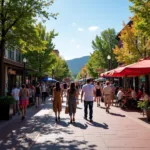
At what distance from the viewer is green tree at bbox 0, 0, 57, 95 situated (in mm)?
14977

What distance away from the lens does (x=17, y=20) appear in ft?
50.0

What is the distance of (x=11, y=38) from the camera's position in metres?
15.7

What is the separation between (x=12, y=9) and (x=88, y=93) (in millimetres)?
6053

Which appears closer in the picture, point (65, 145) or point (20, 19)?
point (65, 145)

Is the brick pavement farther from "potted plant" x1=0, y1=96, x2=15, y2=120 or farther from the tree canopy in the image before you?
the tree canopy

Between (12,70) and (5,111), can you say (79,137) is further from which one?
(12,70)

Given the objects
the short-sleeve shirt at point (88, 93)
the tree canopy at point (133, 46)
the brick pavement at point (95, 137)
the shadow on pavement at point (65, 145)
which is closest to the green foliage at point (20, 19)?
the short-sleeve shirt at point (88, 93)

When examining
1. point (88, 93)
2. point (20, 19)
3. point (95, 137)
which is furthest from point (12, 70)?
point (95, 137)

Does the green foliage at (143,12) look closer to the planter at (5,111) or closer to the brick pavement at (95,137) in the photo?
the brick pavement at (95,137)

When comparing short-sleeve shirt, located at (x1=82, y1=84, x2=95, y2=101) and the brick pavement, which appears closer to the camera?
the brick pavement

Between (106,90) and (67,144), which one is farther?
(106,90)

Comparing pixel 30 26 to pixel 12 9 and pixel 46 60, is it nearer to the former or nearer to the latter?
pixel 12 9

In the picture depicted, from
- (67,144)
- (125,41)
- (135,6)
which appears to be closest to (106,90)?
(135,6)

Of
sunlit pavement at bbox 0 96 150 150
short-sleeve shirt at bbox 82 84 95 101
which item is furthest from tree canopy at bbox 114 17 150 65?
sunlit pavement at bbox 0 96 150 150
